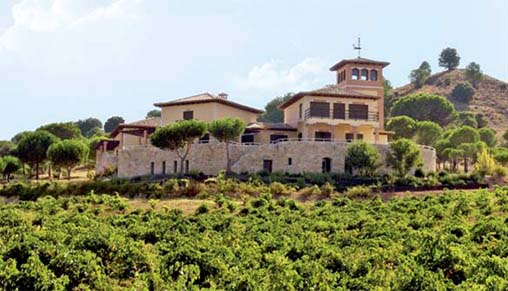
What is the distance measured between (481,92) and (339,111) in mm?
77531

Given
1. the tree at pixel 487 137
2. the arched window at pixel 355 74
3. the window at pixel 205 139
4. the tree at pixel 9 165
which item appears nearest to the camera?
the window at pixel 205 139

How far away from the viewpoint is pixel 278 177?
44156 mm

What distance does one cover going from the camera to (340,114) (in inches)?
2037

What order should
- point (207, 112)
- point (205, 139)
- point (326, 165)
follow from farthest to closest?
point (207, 112)
point (205, 139)
point (326, 165)

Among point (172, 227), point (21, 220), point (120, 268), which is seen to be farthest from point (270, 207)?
point (120, 268)

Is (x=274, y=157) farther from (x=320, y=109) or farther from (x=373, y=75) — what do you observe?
(x=373, y=75)

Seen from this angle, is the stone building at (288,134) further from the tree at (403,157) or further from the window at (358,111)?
the tree at (403,157)

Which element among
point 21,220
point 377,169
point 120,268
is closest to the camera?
point 120,268

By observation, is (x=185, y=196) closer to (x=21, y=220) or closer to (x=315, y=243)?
(x=21, y=220)

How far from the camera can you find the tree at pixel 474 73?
402 feet

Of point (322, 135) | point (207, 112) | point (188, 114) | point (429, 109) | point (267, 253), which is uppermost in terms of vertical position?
point (429, 109)

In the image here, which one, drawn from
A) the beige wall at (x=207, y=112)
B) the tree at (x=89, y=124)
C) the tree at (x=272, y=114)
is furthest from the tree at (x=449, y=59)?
the beige wall at (x=207, y=112)

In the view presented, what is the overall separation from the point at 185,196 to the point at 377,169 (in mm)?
14515

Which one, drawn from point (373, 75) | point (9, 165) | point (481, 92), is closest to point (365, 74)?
point (373, 75)
